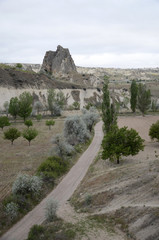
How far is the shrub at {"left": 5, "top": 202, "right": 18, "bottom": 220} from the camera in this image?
16.8 metres

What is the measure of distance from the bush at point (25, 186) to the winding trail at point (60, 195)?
125 cm

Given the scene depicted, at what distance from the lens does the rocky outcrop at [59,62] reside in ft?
419

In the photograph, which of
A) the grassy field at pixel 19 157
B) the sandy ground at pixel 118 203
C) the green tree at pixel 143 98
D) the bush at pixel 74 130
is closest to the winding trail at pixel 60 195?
the sandy ground at pixel 118 203

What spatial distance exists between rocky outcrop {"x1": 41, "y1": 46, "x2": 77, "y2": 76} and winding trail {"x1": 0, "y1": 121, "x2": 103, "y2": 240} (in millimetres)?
98775

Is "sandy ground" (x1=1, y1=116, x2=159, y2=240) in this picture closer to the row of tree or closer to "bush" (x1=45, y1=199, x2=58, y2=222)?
"bush" (x1=45, y1=199, x2=58, y2=222)

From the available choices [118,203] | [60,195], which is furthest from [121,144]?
[118,203]

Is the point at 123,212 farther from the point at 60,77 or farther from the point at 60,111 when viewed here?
the point at 60,77

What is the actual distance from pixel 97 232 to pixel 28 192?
8322 mm

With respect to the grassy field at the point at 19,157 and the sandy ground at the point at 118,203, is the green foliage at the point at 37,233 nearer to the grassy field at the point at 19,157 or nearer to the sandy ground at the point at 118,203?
the sandy ground at the point at 118,203

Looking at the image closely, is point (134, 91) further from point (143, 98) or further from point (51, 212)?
point (51, 212)

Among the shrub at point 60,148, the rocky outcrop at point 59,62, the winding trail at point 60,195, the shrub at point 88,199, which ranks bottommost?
the winding trail at point 60,195

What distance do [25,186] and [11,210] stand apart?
2812 mm

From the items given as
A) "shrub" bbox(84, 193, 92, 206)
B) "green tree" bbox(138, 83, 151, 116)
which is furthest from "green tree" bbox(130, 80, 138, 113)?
"shrub" bbox(84, 193, 92, 206)

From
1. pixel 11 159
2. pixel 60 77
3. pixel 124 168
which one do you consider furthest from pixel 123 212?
pixel 60 77
